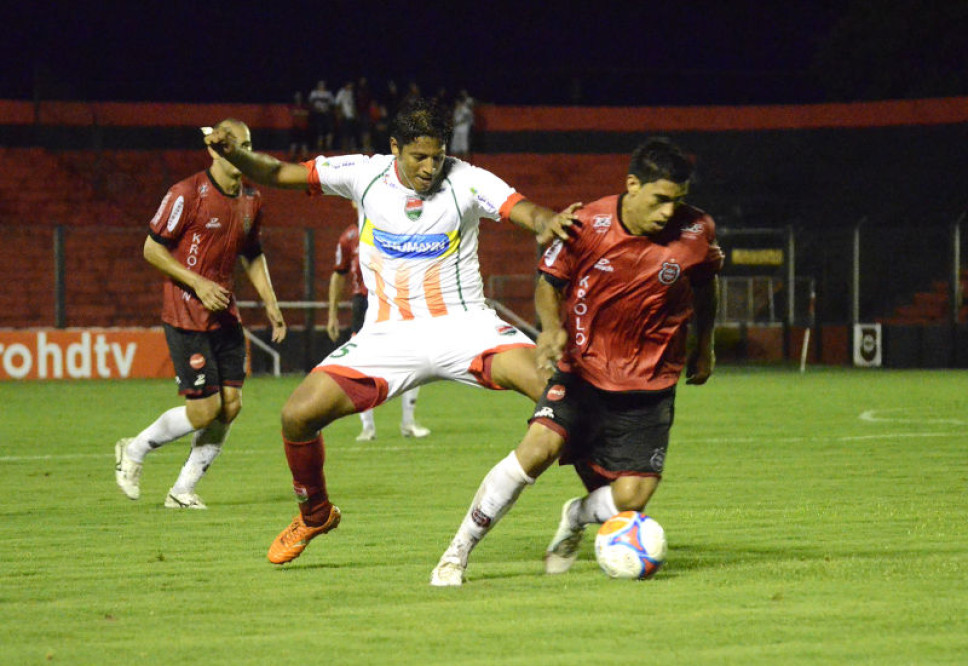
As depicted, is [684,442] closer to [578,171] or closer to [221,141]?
[221,141]

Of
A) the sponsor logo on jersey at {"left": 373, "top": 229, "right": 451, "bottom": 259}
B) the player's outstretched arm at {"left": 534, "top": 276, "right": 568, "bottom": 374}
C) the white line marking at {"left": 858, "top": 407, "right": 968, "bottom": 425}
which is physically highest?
the sponsor logo on jersey at {"left": 373, "top": 229, "right": 451, "bottom": 259}

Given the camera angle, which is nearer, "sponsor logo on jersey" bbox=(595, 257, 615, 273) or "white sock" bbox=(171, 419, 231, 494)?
"sponsor logo on jersey" bbox=(595, 257, 615, 273)

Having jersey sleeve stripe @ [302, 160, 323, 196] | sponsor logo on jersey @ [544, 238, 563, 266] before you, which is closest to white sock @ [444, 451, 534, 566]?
sponsor logo on jersey @ [544, 238, 563, 266]

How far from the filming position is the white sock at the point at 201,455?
948 cm

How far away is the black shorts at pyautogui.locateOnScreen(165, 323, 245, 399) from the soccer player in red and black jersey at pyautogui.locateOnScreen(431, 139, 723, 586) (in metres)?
3.50

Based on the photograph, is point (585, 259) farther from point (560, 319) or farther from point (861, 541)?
point (861, 541)

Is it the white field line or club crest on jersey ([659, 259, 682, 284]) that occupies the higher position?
club crest on jersey ([659, 259, 682, 284])

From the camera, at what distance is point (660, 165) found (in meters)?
6.41

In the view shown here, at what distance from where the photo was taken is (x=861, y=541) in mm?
7684

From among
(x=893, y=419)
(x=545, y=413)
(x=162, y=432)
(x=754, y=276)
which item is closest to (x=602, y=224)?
(x=545, y=413)

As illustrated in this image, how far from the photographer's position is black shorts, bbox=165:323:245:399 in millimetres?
9625

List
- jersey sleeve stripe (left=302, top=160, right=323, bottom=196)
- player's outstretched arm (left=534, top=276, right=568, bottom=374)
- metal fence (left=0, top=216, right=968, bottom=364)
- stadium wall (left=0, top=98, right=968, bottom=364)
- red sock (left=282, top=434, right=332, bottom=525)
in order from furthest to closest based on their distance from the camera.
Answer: stadium wall (left=0, top=98, right=968, bottom=364), metal fence (left=0, top=216, right=968, bottom=364), jersey sleeve stripe (left=302, top=160, right=323, bottom=196), red sock (left=282, top=434, right=332, bottom=525), player's outstretched arm (left=534, top=276, right=568, bottom=374)

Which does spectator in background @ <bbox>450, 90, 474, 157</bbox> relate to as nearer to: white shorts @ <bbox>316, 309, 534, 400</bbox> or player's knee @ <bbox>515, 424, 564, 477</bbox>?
white shorts @ <bbox>316, 309, 534, 400</bbox>

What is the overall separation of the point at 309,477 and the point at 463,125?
27909 mm
